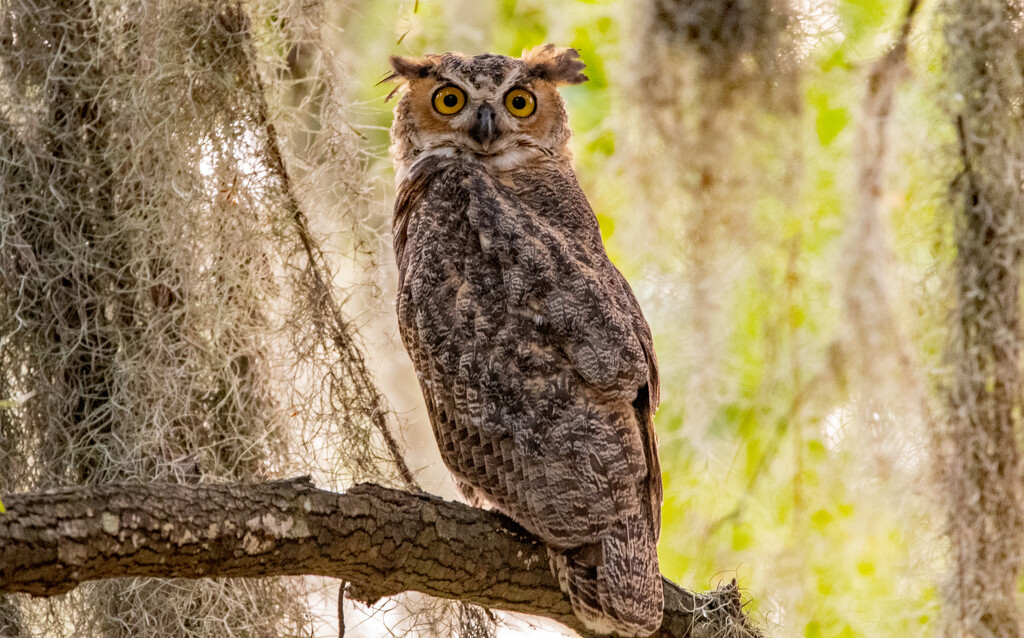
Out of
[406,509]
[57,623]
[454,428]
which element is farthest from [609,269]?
[57,623]

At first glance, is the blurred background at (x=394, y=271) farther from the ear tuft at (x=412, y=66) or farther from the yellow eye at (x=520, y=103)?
the yellow eye at (x=520, y=103)

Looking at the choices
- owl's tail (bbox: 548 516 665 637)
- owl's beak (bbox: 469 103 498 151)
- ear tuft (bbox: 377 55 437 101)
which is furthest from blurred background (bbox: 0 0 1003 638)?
owl's tail (bbox: 548 516 665 637)

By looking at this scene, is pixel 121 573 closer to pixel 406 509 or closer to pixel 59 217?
pixel 406 509

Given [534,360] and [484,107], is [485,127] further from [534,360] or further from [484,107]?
[534,360]

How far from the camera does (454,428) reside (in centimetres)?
202

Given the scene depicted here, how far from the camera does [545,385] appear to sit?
1946 mm

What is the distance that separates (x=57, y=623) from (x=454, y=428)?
3.42 ft

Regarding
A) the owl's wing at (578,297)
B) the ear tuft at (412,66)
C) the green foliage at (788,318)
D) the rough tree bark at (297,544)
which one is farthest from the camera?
the green foliage at (788,318)

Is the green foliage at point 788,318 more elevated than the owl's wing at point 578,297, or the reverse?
the green foliage at point 788,318

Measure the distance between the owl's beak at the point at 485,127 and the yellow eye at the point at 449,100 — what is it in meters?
0.07

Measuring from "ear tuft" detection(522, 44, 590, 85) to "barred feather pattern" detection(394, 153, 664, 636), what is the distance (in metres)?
0.46

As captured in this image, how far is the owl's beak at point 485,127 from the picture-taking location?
7.72 feet

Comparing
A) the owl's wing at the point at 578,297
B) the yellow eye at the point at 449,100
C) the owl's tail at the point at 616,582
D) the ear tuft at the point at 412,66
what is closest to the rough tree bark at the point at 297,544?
the owl's tail at the point at 616,582

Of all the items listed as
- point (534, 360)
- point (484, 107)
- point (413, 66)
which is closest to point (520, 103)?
point (484, 107)
